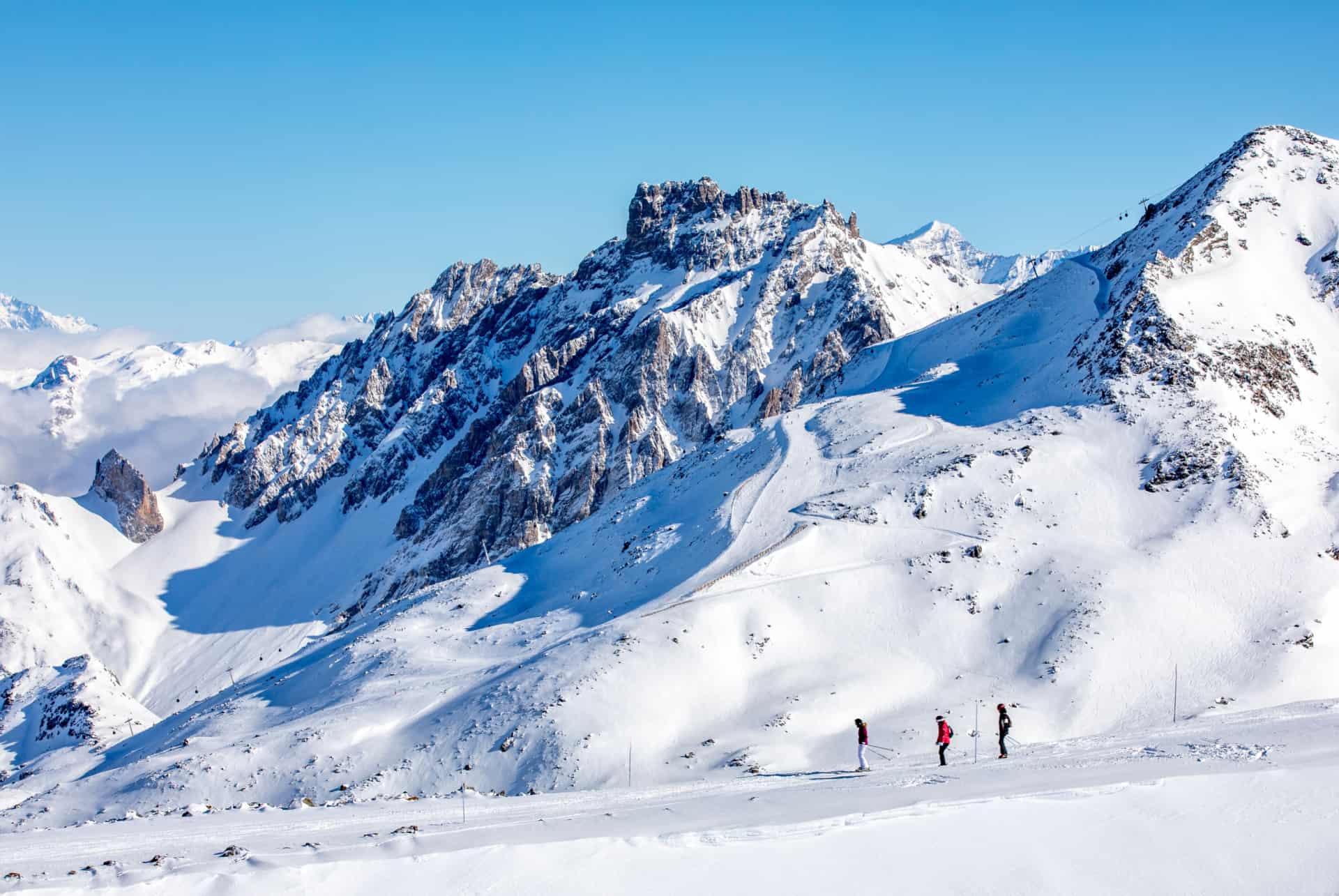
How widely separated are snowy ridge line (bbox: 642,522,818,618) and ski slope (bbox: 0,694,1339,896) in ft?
101

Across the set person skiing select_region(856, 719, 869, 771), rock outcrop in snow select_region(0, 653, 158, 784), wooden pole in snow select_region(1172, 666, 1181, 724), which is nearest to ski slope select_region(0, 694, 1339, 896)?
A: person skiing select_region(856, 719, 869, 771)

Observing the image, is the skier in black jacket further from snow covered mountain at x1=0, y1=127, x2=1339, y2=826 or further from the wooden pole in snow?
the wooden pole in snow

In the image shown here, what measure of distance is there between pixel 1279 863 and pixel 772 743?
27639 mm

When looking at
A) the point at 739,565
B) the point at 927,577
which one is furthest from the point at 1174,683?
the point at 739,565

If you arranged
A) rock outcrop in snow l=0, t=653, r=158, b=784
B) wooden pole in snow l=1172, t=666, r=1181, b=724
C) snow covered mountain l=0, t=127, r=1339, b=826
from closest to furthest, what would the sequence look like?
wooden pole in snow l=1172, t=666, r=1181, b=724, snow covered mountain l=0, t=127, r=1339, b=826, rock outcrop in snow l=0, t=653, r=158, b=784

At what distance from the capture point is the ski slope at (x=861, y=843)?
15.3 m

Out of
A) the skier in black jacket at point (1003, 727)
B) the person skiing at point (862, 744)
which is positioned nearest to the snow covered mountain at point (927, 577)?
the person skiing at point (862, 744)

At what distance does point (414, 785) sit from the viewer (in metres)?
44.5

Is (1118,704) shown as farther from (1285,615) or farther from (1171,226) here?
(1171,226)

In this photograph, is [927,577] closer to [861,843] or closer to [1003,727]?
[1003,727]

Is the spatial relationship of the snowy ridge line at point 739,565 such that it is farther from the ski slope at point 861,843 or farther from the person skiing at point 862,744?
the ski slope at point 861,843

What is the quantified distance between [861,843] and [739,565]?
39366mm

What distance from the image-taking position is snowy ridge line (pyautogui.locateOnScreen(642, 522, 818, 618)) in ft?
175

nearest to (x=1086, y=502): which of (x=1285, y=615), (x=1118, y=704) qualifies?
(x=1285, y=615)
